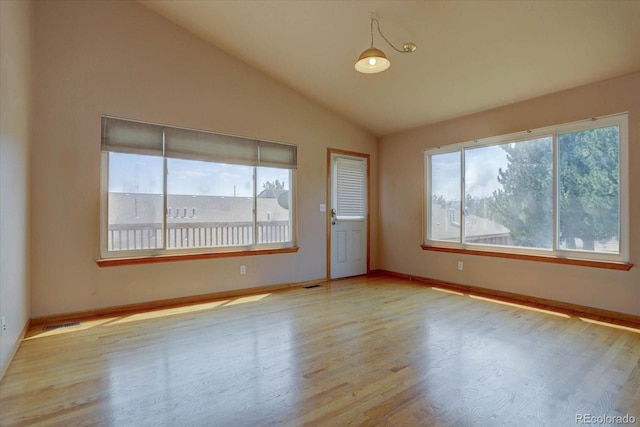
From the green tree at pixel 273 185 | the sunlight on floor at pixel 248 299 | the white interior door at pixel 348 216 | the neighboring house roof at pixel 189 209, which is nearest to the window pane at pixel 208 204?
the neighboring house roof at pixel 189 209

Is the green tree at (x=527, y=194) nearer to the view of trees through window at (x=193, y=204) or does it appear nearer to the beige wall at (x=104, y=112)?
the view of trees through window at (x=193, y=204)

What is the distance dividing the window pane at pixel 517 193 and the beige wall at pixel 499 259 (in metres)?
0.26

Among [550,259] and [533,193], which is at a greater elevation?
[533,193]

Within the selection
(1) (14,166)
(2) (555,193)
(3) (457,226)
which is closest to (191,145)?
(1) (14,166)

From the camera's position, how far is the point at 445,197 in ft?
17.0

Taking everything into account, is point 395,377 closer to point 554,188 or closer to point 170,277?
point 170,277

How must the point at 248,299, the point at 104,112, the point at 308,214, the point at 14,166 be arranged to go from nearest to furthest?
the point at 14,166, the point at 104,112, the point at 248,299, the point at 308,214

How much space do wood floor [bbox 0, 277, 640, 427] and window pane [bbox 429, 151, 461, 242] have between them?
1.66 meters

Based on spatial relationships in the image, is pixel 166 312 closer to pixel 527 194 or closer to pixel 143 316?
pixel 143 316

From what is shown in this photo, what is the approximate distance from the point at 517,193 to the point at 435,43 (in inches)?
88.8

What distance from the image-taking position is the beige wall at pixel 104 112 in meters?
3.29

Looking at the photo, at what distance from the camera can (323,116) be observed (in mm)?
5340
